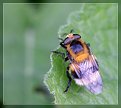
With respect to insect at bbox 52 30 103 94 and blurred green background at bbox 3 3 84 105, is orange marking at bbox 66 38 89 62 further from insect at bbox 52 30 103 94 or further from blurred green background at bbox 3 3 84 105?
blurred green background at bbox 3 3 84 105

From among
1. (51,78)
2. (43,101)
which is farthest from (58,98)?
(43,101)

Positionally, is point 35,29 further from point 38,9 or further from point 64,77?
point 64,77

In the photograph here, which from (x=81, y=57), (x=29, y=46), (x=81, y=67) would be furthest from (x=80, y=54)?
(x=29, y=46)

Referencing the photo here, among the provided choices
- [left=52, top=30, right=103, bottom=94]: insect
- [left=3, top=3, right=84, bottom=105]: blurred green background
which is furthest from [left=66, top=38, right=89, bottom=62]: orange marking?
[left=3, top=3, right=84, bottom=105]: blurred green background

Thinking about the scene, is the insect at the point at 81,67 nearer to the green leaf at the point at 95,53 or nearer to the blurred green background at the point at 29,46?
the green leaf at the point at 95,53

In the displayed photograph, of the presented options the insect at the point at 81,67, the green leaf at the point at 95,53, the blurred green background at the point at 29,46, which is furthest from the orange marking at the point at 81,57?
the blurred green background at the point at 29,46

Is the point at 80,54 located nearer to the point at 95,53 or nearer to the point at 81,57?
the point at 81,57
